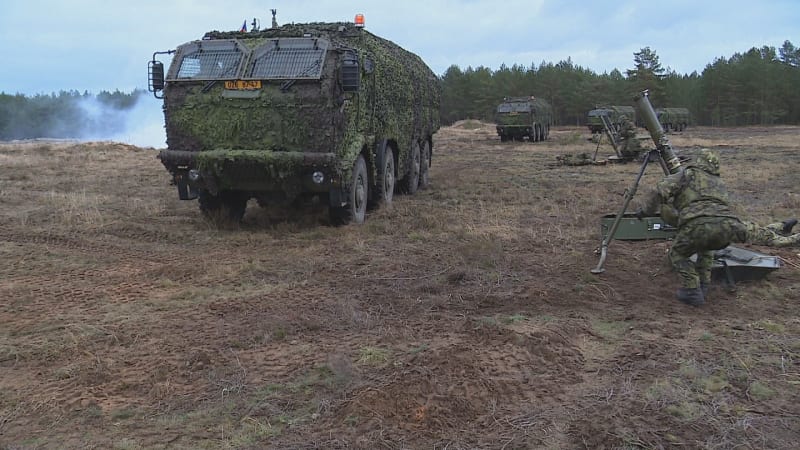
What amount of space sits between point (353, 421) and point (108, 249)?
5.04 meters

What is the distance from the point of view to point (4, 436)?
3.33 m

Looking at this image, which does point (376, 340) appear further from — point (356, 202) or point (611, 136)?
point (611, 136)

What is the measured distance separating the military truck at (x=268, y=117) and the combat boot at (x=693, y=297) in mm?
3987

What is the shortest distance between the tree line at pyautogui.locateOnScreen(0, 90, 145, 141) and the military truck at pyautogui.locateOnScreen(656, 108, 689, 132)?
36.3 metres

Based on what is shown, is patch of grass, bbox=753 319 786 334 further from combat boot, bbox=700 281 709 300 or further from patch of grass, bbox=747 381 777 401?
patch of grass, bbox=747 381 777 401

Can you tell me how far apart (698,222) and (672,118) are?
41841 mm

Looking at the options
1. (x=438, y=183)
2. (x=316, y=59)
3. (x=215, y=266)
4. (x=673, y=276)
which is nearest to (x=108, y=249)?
(x=215, y=266)

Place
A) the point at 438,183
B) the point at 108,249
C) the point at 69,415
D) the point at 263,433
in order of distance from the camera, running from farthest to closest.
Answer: the point at 438,183
the point at 108,249
the point at 69,415
the point at 263,433

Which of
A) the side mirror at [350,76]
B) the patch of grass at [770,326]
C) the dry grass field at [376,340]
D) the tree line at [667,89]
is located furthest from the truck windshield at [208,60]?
the tree line at [667,89]

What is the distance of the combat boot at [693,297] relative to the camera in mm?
5406

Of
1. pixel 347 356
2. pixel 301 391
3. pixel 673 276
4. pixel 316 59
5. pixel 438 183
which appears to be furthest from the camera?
pixel 438 183

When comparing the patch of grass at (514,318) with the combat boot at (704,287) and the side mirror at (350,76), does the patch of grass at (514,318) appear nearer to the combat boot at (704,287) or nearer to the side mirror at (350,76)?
the combat boot at (704,287)

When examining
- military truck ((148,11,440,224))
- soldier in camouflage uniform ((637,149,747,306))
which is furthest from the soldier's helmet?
military truck ((148,11,440,224))

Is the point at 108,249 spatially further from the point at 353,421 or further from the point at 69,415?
the point at 353,421
